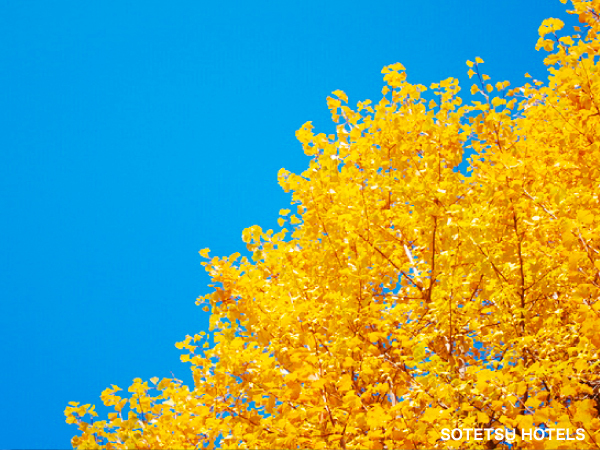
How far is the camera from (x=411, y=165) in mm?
4695

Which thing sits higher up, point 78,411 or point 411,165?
point 411,165

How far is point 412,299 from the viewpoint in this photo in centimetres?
437

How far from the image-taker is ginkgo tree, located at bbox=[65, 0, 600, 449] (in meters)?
3.28

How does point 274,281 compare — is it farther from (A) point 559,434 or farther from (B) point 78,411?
(A) point 559,434

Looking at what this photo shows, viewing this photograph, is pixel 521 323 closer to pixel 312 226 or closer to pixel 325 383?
pixel 325 383

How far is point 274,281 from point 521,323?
207 centimetres

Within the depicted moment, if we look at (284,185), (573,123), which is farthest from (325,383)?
(573,123)

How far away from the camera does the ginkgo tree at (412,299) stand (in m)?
3.28

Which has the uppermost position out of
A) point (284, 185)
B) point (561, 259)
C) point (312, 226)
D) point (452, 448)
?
point (284, 185)

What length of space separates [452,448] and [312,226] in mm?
2175

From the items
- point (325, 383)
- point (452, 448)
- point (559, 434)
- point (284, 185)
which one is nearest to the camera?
point (559, 434)

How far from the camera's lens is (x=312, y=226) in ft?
15.3

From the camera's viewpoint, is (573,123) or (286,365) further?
(573,123)

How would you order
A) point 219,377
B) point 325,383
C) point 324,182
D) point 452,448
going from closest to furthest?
point 452,448, point 325,383, point 219,377, point 324,182
